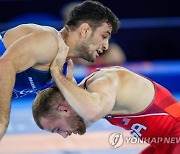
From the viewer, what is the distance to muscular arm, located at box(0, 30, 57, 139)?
150 inches

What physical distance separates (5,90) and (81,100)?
559 millimetres

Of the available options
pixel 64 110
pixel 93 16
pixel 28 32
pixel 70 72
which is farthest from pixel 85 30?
pixel 64 110

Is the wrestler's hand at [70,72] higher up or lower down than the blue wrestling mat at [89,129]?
higher up

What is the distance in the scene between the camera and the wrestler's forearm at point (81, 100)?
144 inches

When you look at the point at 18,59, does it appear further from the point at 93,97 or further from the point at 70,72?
the point at 93,97

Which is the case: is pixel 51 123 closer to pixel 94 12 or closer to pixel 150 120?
pixel 150 120

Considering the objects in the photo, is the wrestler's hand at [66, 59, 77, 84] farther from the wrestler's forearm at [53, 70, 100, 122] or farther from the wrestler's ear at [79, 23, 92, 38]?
the wrestler's forearm at [53, 70, 100, 122]

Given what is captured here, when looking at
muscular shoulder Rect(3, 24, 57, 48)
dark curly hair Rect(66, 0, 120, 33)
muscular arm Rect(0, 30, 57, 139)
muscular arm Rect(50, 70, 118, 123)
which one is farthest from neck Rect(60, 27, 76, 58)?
muscular arm Rect(50, 70, 118, 123)

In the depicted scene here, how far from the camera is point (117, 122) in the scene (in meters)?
4.06

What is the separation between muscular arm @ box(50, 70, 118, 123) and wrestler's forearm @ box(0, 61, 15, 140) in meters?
0.36

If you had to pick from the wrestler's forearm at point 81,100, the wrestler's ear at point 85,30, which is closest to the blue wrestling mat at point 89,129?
the wrestler's ear at point 85,30

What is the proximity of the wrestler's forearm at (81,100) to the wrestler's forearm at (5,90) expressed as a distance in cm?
36

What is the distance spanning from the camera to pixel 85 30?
14.4 feet

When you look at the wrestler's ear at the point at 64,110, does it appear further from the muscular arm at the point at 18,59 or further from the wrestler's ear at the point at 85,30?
the wrestler's ear at the point at 85,30
